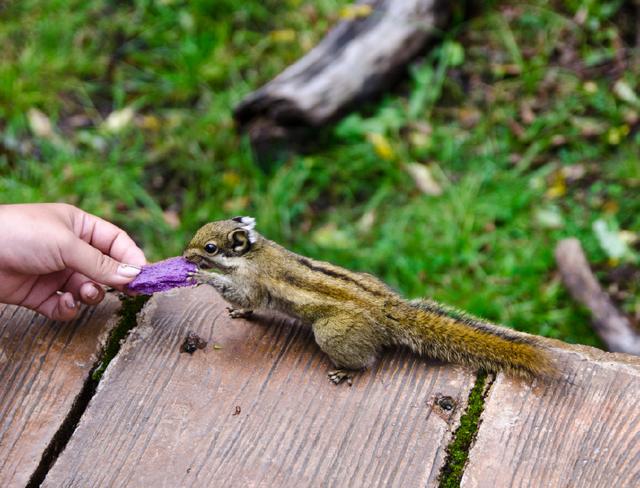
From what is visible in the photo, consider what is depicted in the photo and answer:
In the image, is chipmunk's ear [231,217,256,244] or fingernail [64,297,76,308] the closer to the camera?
fingernail [64,297,76,308]

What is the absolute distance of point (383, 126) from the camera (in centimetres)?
540

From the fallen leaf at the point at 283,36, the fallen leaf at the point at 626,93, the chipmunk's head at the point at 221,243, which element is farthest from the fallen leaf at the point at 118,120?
the fallen leaf at the point at 626,93

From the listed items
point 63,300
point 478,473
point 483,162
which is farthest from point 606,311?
point 63,300

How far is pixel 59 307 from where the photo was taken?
9.14 ft

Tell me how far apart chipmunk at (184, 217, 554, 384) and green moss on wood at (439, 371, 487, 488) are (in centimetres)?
10

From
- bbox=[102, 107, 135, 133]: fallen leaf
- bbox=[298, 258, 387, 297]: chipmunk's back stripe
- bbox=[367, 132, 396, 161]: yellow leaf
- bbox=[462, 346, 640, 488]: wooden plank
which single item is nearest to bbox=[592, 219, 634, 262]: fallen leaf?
bbox=[367, 132, 396, 161]: yellow leaf

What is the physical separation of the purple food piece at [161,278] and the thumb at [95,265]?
38 millimetres

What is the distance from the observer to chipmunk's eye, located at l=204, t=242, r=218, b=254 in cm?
314

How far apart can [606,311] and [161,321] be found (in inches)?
102

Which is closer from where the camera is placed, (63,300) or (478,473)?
(478,473)

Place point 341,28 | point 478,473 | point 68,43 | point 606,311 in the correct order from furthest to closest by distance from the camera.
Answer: point 68,43
point 341,28
point 606,311
point 478,473

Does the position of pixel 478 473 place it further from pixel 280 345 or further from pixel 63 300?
pixel 63 300

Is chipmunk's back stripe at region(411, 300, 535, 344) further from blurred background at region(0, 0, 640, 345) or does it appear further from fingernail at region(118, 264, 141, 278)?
blurred background at region(0, 0, 640, 345)

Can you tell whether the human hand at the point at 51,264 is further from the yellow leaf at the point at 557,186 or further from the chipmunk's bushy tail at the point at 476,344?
the yellow leaf at the point at 557,186
